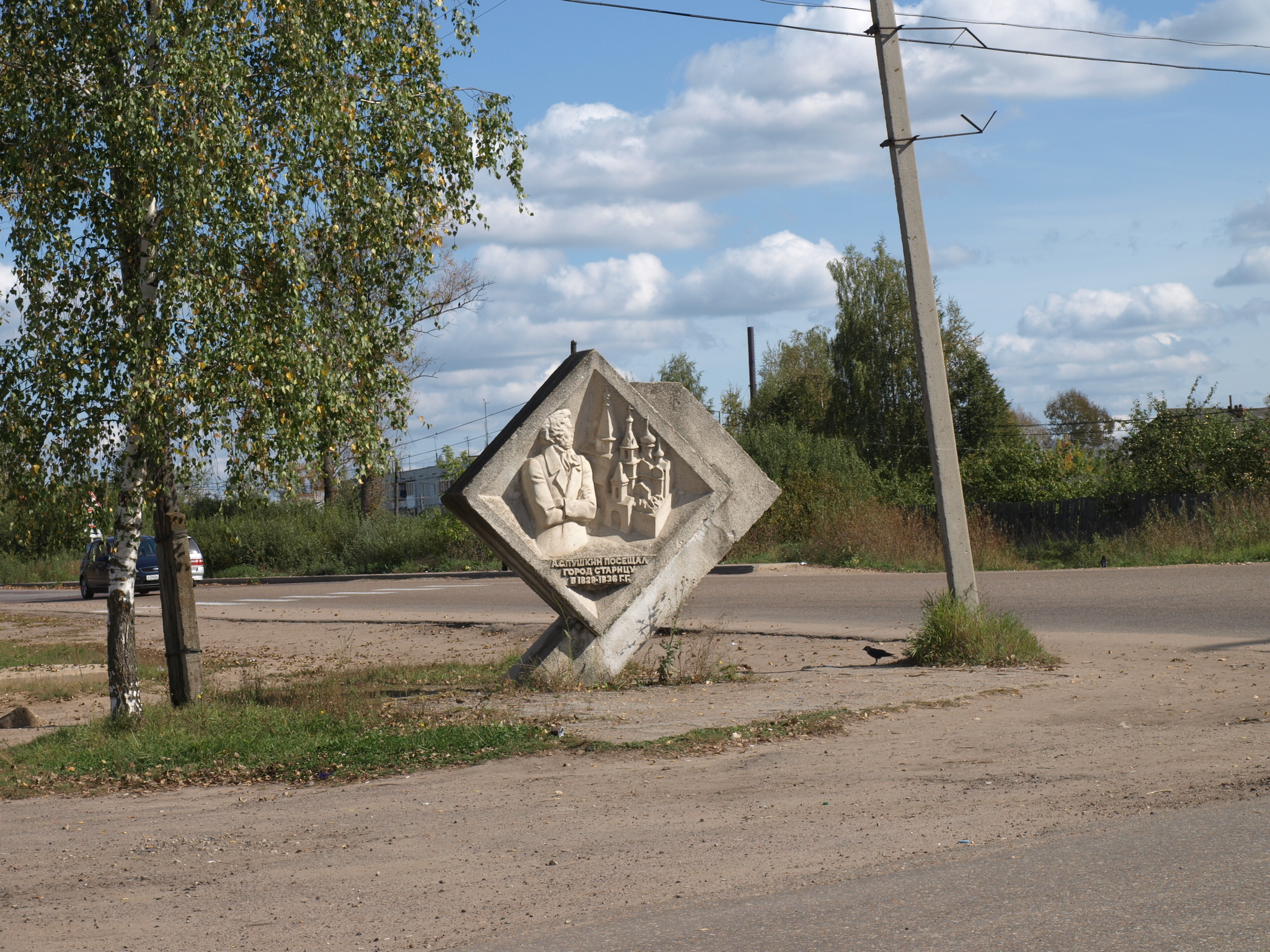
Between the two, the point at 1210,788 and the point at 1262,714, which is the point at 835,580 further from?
the point at 1210,788

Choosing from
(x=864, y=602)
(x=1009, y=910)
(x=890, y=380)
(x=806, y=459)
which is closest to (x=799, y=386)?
(x=890, y=380)

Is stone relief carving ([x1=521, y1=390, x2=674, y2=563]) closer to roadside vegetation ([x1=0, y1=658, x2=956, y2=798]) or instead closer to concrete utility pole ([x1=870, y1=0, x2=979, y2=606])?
roadside vegetation ([x1=0, y1=658, x2=956, y2=798])

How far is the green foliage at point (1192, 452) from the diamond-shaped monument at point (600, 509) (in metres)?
21.2

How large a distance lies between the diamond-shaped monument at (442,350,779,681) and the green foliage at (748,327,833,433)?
42689mm

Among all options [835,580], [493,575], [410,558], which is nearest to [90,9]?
[835,580]

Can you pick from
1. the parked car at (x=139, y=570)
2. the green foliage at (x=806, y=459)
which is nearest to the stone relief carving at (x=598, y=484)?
the parked car at (x=139, y=570)

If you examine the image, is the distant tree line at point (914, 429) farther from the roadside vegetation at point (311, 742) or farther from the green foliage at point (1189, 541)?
the roadside vegetation at point (311, 742)

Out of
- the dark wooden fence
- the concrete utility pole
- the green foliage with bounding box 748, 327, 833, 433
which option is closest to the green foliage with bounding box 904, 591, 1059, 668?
the concrete utility pole

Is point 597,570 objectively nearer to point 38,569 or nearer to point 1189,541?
point 1189,541

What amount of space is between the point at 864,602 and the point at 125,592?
12.7m

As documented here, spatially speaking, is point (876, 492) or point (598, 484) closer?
point (598, 484)

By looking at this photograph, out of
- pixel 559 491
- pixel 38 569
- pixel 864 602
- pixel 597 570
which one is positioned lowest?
pixel 864 602

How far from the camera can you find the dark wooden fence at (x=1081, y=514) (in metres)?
28.3

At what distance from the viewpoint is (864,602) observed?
63.2ft
